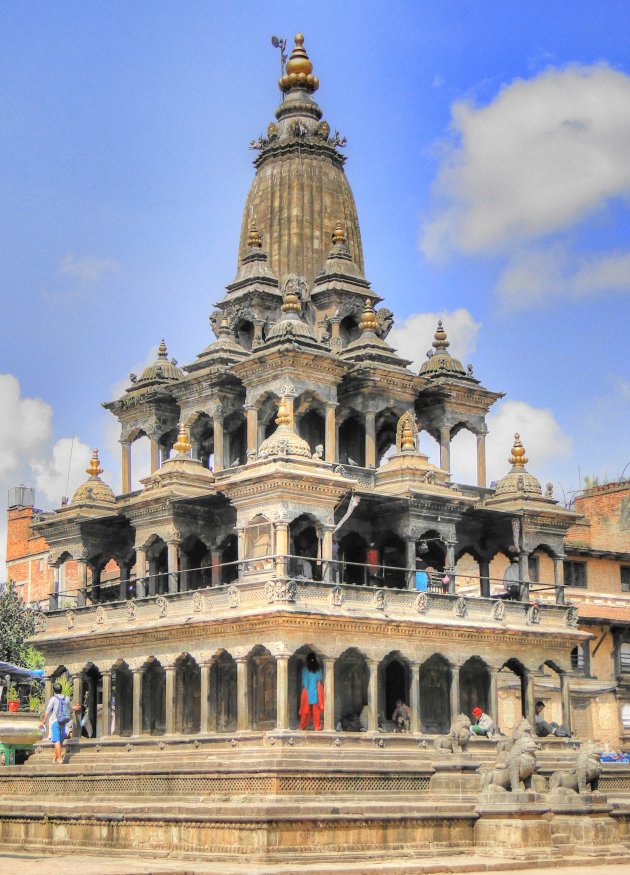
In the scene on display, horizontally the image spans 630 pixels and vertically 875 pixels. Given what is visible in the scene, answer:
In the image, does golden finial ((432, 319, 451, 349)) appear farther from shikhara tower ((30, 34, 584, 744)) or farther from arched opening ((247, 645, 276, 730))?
arched opening ((247, 645, 276, 730))

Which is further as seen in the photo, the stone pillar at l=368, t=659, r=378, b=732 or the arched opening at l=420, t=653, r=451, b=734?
the arched opening at l=420, t=653, r=451, b=734

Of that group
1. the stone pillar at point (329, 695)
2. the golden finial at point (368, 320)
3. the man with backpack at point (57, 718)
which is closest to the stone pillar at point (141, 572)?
the man with backpack at point (57, 718)

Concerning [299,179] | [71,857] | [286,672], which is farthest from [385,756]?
[299,179]

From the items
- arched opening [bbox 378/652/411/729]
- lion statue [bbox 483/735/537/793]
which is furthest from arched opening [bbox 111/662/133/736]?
lion statue [bbox 483/735/537/793]

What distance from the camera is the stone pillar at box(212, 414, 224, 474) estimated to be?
54469 mm

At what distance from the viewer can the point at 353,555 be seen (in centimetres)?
5275

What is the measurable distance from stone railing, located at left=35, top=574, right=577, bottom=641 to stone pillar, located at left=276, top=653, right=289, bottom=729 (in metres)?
1.47

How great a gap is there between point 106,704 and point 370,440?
12147mm

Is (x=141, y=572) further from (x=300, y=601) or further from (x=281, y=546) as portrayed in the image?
(x=300, y=601)

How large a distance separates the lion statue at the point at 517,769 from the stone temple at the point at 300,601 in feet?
0.31

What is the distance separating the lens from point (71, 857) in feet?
118

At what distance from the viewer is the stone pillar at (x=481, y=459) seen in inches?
2228

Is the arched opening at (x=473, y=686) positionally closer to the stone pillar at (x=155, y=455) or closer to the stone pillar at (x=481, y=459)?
the stone pillar at (x=481, y=459)

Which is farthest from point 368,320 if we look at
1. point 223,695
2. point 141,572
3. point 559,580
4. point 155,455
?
point 223,695
